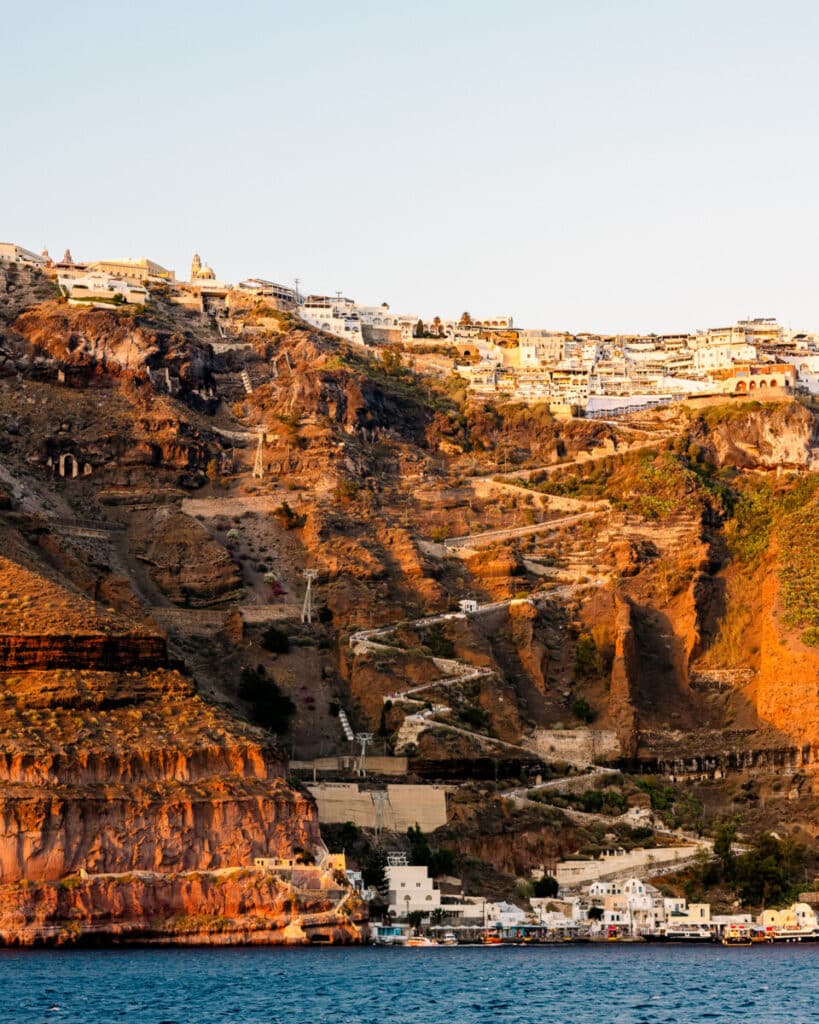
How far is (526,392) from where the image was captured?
172 meters

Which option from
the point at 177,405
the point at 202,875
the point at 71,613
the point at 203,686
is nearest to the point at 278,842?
the point at 202,875

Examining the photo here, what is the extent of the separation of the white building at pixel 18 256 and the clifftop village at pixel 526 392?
0.50ft

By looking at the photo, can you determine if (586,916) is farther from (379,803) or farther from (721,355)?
(721,355)

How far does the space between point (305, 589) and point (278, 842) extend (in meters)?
35.9

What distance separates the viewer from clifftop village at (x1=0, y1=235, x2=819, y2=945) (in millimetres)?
112938

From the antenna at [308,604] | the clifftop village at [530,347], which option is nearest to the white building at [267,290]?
the clifftop village at [530,347]

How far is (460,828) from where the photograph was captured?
121m

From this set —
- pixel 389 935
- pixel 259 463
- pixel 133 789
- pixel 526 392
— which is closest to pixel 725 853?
pixel 389 935

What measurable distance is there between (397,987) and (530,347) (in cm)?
9617

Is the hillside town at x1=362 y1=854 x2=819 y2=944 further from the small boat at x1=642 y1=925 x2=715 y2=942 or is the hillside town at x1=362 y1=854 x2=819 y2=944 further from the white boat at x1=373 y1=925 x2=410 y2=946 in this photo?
the white boat at x1=373 y1=925 x2=410 y2=946

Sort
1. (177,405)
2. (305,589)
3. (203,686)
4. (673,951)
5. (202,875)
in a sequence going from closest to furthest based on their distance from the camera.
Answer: (202,875)
(673,951)
(203,686)
(305,589)
(177,405)

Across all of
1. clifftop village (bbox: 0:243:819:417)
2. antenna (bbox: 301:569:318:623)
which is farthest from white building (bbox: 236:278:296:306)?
antenna (bbox: 301:569:318:623)

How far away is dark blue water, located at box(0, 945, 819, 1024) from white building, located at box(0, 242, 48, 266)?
258ft

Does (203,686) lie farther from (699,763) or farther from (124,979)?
(124,979)
